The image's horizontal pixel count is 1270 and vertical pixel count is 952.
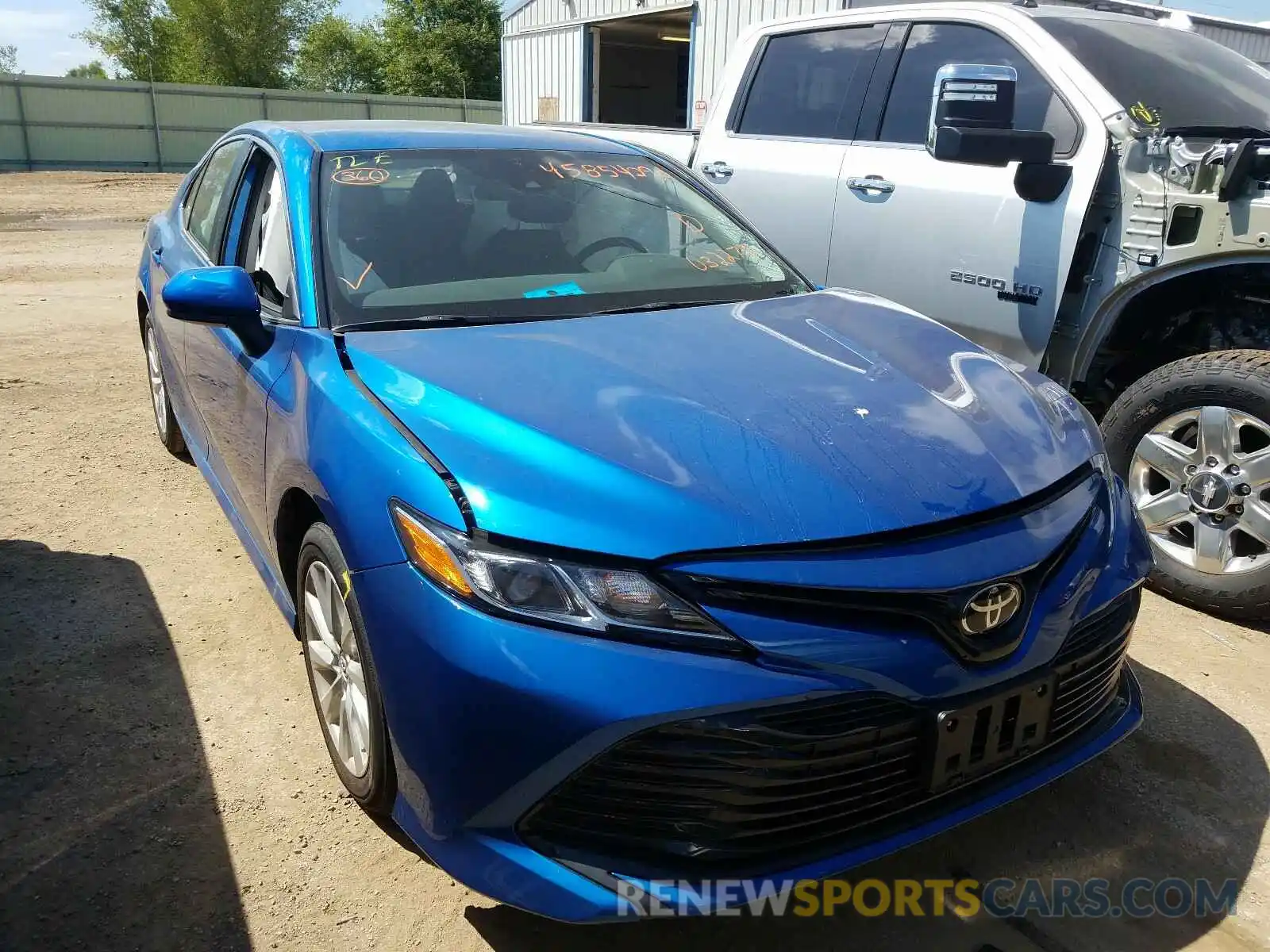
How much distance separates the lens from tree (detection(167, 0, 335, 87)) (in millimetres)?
49531

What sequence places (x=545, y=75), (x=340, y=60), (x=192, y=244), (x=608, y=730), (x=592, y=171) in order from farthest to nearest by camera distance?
(x=340, y=60) < (x=545, y=75) < (x=192, y=244) < (x=592, y=171) < (x=608, y=730)

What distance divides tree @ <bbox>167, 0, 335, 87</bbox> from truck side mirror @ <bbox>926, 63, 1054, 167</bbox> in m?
53.6

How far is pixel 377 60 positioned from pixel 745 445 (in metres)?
59.7

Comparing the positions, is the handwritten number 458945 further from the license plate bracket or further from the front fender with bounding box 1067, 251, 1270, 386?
the license plate bracket

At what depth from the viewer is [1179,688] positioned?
2990 millimetres

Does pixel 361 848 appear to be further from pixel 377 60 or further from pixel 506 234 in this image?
pixel 377 60

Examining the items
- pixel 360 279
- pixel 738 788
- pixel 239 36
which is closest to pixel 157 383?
pixel 360 279

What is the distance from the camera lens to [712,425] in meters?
2.03

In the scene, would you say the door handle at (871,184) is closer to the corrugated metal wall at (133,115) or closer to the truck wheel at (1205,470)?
the truck wheel at (1205,470)

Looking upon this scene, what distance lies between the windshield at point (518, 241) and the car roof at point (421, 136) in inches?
2.6

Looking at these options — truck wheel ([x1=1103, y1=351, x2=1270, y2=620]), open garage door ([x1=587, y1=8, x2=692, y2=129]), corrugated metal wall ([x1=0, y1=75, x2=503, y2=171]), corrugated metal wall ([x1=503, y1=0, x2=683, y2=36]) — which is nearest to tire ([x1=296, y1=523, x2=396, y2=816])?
truck wheel ([x1=1103, y1=351, x2=1270, y2=620])

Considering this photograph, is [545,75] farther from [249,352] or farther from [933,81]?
[249,352]

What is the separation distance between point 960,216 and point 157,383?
368 centimetres

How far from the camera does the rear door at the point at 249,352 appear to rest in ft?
8.68
